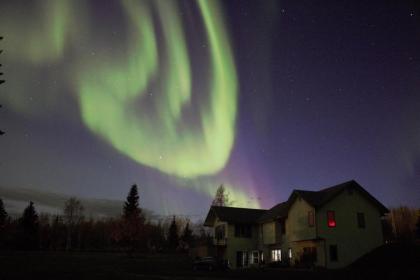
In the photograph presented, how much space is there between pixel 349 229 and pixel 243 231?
58.5ft

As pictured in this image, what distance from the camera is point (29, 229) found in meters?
88.8

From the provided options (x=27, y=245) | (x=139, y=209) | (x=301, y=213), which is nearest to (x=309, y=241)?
(x=301, y=213)

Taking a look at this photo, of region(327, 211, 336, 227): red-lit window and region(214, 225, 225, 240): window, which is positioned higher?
region(327, 211, 336, 227): red-lit window

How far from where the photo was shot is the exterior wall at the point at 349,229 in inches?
1566

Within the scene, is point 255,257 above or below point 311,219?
below

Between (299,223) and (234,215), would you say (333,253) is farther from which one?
(234,215)

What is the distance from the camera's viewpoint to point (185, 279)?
2770 centimetres

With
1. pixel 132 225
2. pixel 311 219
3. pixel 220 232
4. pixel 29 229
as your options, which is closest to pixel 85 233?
pixel 29 229

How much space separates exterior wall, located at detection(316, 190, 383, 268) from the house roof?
715 millimetres

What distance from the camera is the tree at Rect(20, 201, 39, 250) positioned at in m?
83.1

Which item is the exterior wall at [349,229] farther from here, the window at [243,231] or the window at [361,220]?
the window at [243,231]

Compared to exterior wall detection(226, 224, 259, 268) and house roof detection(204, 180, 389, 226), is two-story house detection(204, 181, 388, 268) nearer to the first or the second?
house roof detection(204, 180, 389, 226)

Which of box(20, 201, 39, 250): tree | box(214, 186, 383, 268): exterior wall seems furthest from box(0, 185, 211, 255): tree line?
box(214, 186, 383, 268): exterior wall

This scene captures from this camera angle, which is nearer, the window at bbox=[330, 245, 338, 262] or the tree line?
the window at bbox=[330, 245, 338, 262]
